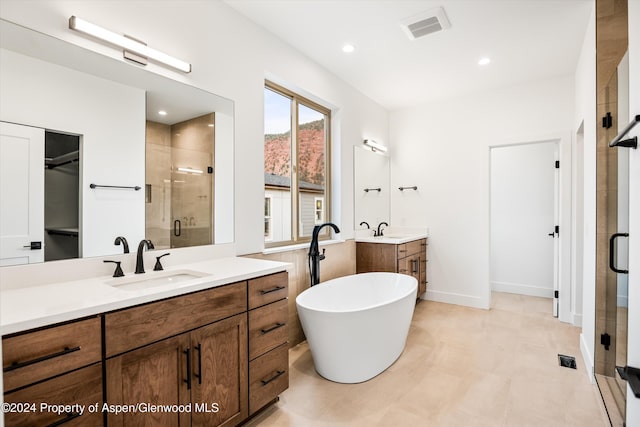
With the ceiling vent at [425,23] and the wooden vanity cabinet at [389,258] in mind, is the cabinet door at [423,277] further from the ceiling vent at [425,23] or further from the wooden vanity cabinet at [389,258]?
the ceiling vent at [425,23]

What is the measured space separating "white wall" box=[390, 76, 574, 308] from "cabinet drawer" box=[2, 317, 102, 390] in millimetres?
3959

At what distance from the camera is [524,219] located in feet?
A: 15.0

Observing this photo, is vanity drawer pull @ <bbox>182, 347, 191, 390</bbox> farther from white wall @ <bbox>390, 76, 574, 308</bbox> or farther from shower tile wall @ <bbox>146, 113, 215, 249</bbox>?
white wall @ <bbox>390, 76, 574, 308</bbox>

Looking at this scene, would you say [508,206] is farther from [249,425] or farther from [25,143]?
[25,143]

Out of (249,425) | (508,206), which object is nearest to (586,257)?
(508,206)

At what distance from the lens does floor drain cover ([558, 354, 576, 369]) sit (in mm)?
2477

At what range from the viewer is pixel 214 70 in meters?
2.18

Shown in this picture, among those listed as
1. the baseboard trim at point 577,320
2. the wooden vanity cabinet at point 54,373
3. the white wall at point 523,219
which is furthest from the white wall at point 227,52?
the baseboard trim at point 577,320

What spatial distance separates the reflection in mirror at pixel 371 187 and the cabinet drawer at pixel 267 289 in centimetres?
195

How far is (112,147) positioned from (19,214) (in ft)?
1.72

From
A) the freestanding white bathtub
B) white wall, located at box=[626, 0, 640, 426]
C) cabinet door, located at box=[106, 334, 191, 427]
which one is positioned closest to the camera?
cabinet door, located at box=[106, 334, 191, 427]

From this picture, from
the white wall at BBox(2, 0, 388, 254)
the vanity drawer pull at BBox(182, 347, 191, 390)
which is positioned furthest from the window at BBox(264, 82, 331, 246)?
the vanity drawer pull at BBox(182, 347, 191, 390)

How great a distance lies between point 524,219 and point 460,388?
3328mm

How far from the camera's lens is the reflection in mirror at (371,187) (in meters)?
3.80
